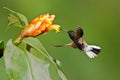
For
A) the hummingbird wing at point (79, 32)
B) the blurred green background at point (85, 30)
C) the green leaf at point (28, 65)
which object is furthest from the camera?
the blurred green background at point (85, 30)

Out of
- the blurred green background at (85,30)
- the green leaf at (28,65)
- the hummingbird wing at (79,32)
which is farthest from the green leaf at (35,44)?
the blurred green background at (85,30)

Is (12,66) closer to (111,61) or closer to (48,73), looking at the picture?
(48,73)

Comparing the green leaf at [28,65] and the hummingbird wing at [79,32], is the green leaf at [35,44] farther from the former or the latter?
the hummingbird wing at [79,32]

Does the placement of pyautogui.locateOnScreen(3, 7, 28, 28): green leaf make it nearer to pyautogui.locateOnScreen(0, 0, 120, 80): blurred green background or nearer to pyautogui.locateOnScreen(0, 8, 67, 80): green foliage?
pyautogui.locateOnScreen(0, 8, 67, 80): green foliage


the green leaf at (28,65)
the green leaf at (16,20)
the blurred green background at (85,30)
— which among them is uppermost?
the green leaf at (16,20)

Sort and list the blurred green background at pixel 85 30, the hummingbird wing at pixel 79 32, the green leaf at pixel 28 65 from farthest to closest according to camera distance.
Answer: the blurred green background at pixel 85 30, the hummingbird wing at pixel 79 32, the green leaf at pixel 28 65

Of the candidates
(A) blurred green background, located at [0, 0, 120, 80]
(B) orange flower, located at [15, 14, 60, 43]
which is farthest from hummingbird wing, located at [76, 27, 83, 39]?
(A) blurred green background, located at [0, 0, 120, 80]

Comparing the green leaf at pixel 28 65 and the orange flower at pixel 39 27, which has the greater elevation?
the orange flower at pixel 39 27
